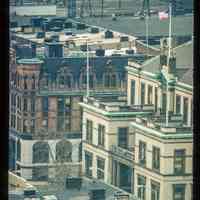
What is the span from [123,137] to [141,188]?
0.13m

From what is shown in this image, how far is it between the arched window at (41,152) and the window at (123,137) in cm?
17

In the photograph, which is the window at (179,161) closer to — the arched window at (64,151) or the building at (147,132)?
the building at (147,132)

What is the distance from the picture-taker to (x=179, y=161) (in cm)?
133

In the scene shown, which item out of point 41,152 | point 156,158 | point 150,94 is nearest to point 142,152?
point 156,158

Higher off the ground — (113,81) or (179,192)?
(113,81)

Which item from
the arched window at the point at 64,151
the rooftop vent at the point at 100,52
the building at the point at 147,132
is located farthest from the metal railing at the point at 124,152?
the rooftop vent at the point at 100,52

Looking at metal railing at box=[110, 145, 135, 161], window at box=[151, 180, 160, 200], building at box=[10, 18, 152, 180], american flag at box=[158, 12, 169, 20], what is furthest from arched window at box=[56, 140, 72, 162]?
american flag at box=[158, 12, 169, 20]

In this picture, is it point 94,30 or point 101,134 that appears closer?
point 101,134

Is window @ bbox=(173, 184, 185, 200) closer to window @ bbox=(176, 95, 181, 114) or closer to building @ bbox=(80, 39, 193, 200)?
building @ bbox=(80, 39, 193, 200)

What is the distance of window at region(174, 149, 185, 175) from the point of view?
1314mm

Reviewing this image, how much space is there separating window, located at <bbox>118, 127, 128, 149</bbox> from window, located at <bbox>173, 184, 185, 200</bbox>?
15 centimetres

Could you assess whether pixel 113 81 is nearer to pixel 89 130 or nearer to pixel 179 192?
pixel 89 130

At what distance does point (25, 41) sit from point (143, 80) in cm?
29
